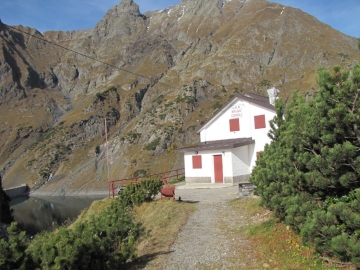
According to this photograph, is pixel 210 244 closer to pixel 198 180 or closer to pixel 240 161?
pixel 240 161

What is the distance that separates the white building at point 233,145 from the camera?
2341 centimetres

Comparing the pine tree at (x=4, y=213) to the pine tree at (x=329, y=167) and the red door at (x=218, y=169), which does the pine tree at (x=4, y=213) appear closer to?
the red door at (x=218, y=169)

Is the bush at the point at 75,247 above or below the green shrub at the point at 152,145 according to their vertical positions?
below

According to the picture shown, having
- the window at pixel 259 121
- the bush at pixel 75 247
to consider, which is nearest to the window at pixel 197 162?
the window at pixel 259 121

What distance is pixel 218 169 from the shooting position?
23797mm

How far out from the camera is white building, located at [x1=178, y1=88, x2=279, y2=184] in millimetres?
23406

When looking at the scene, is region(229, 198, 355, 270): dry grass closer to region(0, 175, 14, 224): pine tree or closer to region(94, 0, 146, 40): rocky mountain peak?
region(0, 175, 14, 224): pine tree

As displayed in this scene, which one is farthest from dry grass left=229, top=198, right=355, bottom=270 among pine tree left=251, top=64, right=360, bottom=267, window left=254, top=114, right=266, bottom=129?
window left=254, top=114, right=266, bottom=129

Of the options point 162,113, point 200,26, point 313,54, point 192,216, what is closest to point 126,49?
point 200,26

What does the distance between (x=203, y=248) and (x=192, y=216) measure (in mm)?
3944

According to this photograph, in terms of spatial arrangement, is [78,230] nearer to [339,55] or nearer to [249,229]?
[249,229]

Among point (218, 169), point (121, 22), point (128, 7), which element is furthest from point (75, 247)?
point (128, 7)

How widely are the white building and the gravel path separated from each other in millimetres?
11114

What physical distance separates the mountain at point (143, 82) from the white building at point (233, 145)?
105ft
